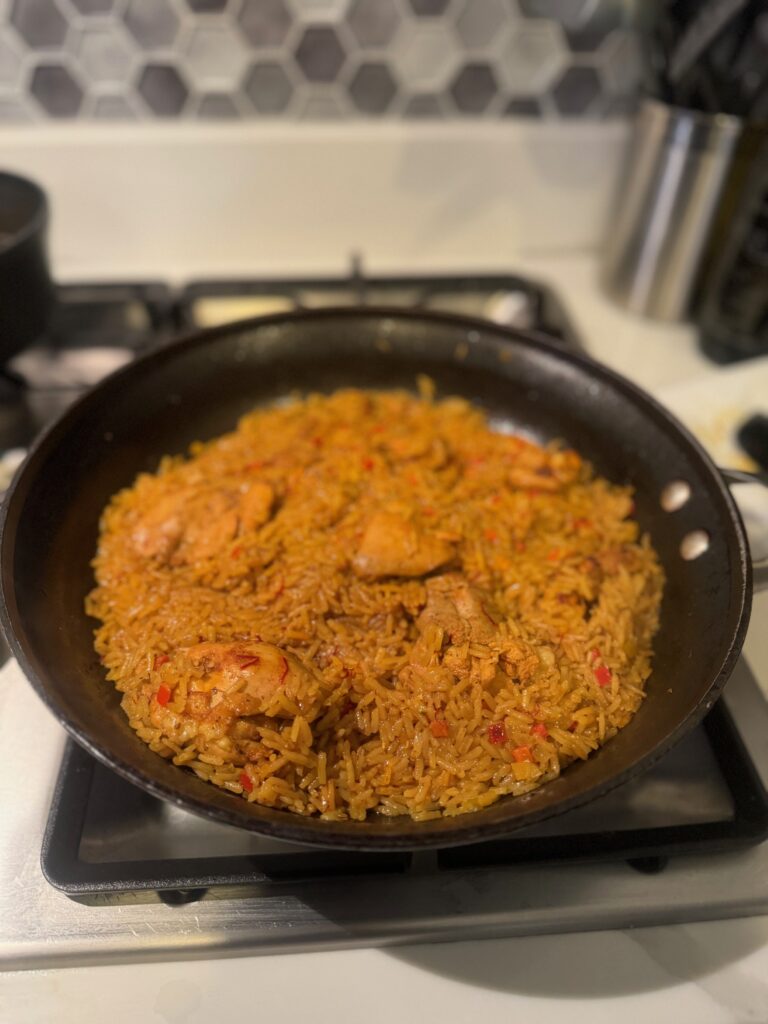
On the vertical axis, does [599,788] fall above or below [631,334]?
above

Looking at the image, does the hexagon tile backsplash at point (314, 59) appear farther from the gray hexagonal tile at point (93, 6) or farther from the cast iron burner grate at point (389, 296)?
the cast iron burner grate at point (389, 296)

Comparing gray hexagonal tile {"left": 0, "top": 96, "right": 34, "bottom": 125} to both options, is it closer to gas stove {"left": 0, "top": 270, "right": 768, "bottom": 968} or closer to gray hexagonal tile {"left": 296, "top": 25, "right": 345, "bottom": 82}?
gray hexagonal tile {"left": 296, "top": 25, "right": 345, "bottom": 82}

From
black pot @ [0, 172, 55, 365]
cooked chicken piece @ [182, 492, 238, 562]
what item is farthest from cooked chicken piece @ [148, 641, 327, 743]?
black pot @ [0, 172, 55, 365]

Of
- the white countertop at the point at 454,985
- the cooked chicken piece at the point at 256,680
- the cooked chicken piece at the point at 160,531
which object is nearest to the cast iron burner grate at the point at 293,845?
the white countertop at the point at 454,985

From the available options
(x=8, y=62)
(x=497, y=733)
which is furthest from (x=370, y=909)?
(x=8, y=62)

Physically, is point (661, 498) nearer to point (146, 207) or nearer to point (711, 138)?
point (711, 138)

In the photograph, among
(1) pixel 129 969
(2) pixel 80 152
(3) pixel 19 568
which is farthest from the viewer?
(2) pixel 80 152

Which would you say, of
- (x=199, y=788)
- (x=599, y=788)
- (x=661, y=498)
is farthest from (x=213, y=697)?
(x=661, y=498)
